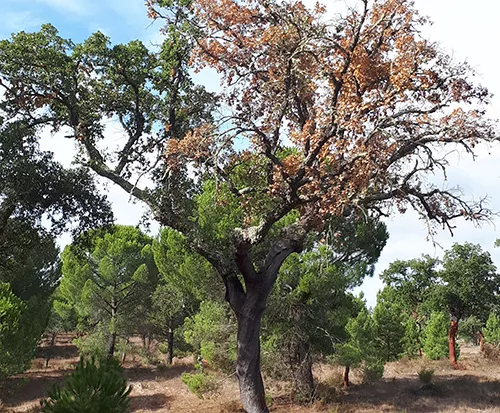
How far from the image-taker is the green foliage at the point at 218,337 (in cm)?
1780

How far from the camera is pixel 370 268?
2720cm

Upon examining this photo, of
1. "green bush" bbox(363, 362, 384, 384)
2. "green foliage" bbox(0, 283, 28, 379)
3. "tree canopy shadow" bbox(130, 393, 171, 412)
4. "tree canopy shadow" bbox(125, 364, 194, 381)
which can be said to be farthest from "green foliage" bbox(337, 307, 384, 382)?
"tree canopy shadow" bbox(125, 364, 194, 381)

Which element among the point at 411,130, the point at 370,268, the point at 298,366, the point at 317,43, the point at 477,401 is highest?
the point at 317,43

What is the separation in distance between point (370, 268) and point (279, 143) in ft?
53.3

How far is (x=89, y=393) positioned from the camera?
866 cm

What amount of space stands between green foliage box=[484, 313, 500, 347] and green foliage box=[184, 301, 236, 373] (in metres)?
28.9

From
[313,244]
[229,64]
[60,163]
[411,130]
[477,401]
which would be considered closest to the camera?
[411,130]

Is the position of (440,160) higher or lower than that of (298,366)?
higher

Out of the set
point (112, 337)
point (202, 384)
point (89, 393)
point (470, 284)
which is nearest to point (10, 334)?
point (202, 384)

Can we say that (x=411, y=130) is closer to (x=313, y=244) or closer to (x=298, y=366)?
(x=313, y=244)

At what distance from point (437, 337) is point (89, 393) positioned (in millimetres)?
31755

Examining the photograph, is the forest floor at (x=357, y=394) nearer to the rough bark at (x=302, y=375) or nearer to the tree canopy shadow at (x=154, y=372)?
the rough bark at (x=302, y=375)

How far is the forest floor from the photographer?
55.5 feet

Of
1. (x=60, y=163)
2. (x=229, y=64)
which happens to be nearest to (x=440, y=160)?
(x=229, y=64)
